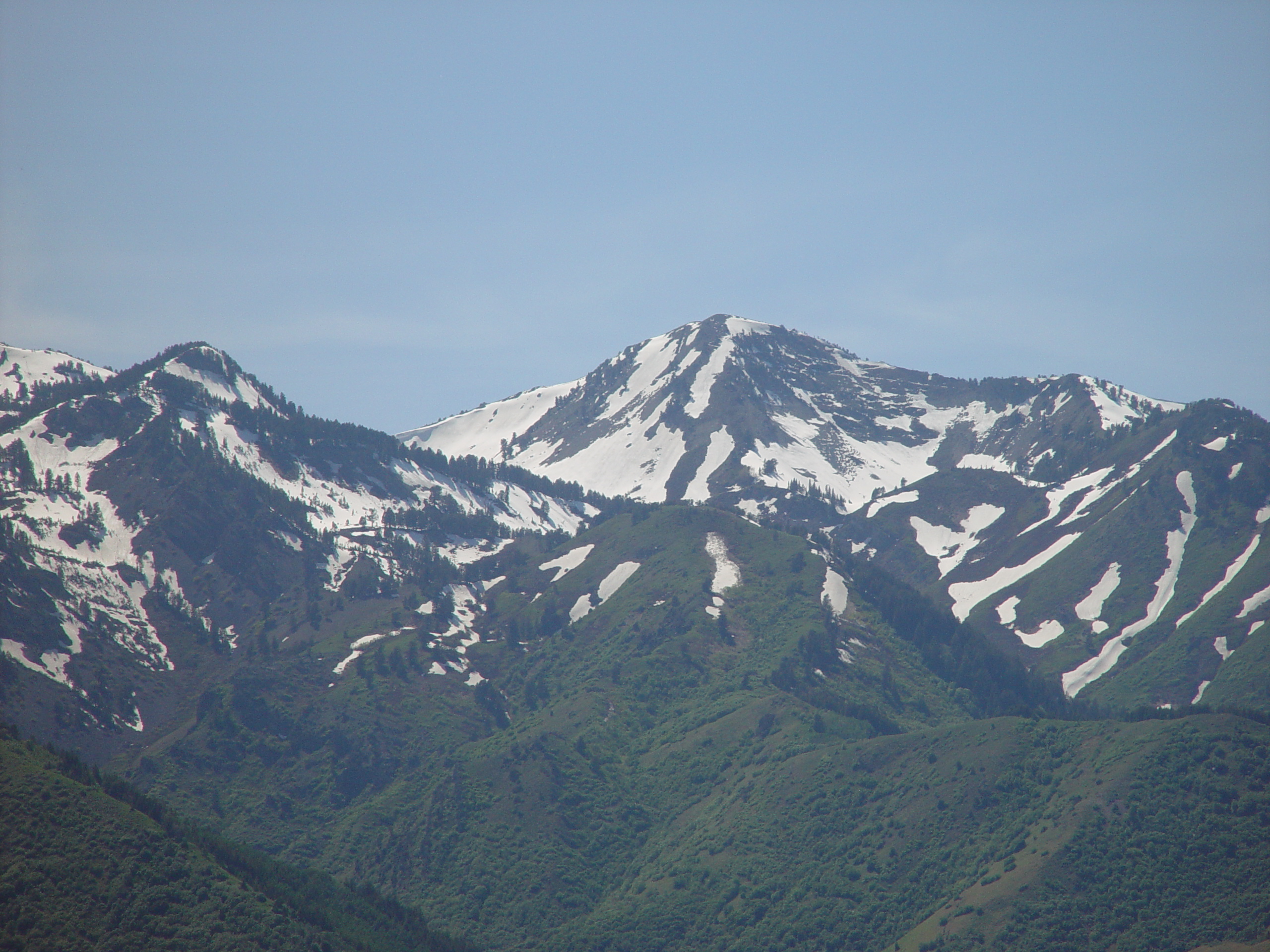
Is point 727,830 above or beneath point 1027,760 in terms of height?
beneath

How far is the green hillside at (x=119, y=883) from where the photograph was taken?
126m

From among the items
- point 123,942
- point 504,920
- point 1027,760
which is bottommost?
point 504,920

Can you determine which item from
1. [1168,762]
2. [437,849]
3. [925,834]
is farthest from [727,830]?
[1168,762]

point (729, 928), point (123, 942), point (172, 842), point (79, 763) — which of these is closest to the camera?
point (123, 942)

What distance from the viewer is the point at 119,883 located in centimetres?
13225

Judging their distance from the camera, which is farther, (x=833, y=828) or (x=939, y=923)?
(x=833, y=828)

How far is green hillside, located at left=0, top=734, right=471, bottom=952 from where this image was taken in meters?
126

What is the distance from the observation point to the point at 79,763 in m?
154

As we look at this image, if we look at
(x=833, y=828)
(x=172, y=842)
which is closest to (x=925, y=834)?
(x=833, y=828)

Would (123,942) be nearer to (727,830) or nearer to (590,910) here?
(590,910)

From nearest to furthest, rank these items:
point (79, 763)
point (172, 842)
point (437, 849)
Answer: point (172, 842)
point (79, 763)
point (437, 849)

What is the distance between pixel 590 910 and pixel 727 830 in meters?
24.8

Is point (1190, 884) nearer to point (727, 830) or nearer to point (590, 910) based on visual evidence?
point (727, 830)

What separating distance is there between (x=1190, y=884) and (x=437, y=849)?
371 feet
